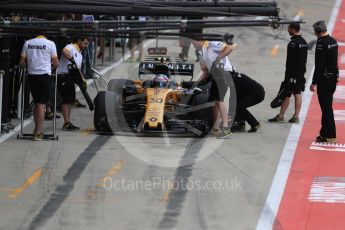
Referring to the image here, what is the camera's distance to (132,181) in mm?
12430

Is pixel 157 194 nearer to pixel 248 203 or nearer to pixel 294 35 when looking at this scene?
pixel 248 203

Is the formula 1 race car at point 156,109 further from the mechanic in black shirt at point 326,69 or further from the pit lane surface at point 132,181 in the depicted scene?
the mechanic in black shirt at point 326,69

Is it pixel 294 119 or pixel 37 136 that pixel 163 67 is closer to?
pixel 294 119

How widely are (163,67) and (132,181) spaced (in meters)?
4.59

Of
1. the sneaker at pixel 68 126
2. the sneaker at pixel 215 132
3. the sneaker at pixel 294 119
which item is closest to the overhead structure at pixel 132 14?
the sneaker at pixel 68 126

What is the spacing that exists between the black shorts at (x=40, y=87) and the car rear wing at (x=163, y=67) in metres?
2.60

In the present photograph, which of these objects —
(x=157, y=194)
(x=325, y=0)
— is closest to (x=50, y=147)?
(x=157, y=194)

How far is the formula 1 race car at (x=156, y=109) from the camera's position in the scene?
15.2m

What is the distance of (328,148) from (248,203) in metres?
3.64

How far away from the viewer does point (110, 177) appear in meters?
12.6

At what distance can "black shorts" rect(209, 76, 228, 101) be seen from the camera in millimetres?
15055

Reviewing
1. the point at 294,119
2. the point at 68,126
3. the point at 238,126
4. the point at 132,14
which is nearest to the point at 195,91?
the point at 238,126

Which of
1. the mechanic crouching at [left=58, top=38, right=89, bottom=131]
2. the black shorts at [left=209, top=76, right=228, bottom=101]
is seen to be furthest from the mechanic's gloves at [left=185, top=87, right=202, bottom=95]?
the mechanic crouching at [left=58, top=38, right=89, bottom=131]

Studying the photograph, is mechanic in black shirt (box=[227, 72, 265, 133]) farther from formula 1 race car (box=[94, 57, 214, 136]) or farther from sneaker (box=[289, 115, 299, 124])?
sneaker (box=[289, 115, 299, 124])
